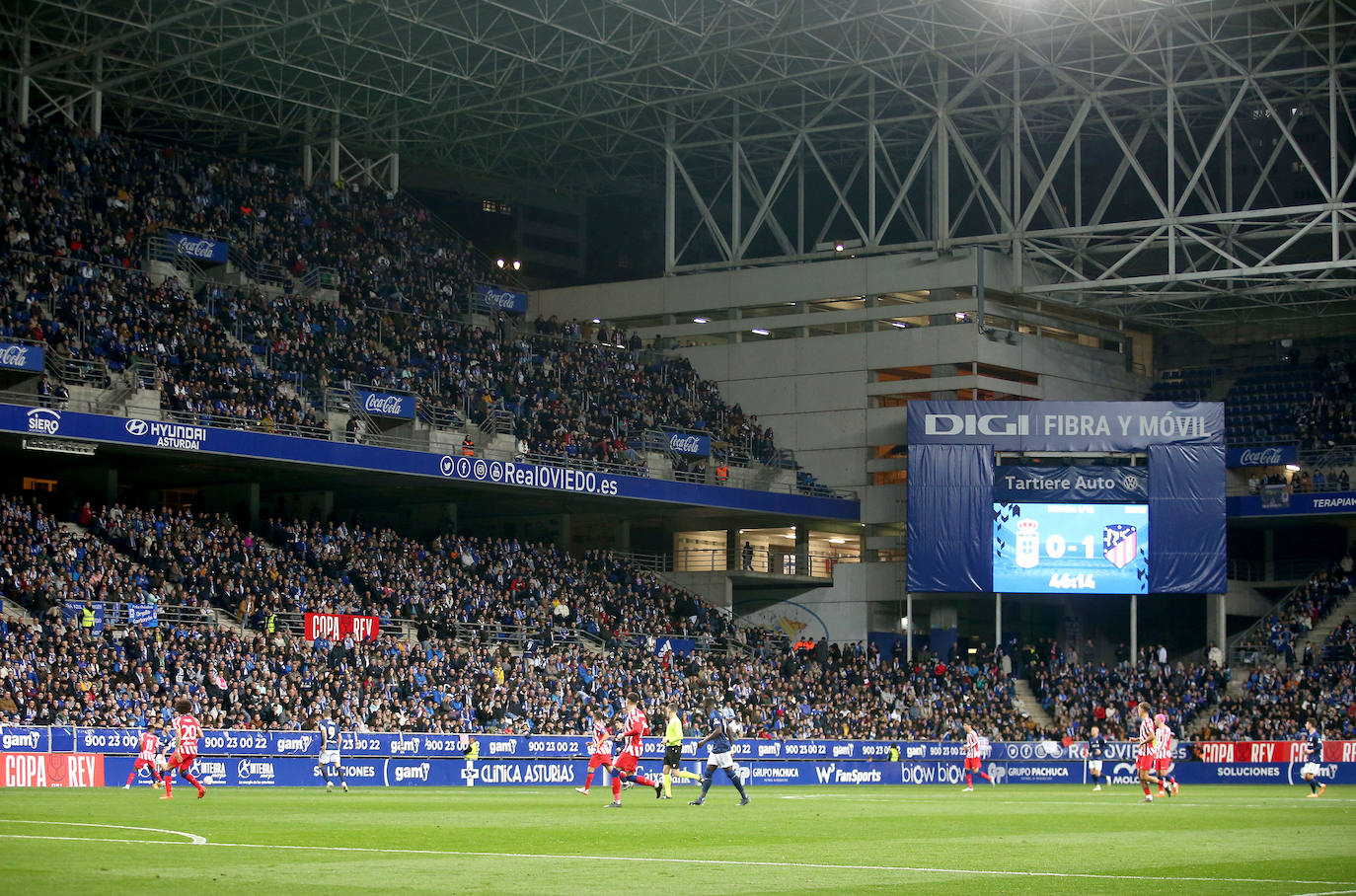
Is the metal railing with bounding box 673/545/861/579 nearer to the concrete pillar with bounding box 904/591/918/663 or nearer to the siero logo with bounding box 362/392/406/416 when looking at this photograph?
the concrete pillar with bounding box 904/591/918/663

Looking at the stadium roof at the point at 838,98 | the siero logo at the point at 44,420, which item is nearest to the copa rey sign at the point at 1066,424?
the stadium roof at the point at 838,98

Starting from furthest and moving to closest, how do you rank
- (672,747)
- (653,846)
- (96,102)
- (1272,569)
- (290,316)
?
1. (1272,569)
2. (96,102)
3. (290,316)
4. (672,747)
5. (653,846)

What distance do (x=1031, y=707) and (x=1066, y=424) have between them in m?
9.86

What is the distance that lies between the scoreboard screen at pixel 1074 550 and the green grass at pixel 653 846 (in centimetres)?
2730

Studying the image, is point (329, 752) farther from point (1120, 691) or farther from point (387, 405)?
point (1120, 691)

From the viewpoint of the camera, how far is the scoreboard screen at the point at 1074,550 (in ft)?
200

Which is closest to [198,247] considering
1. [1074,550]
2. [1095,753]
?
[1074,550]

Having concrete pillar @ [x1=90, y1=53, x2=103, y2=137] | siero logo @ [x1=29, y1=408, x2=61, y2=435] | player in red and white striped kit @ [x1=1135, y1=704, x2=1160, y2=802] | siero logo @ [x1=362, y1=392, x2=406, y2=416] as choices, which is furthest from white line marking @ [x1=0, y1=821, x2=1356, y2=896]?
concrete pillar @ [x1=90, y1=53, x2=103, y2=137]

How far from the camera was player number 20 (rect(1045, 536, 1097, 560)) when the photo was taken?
200ft

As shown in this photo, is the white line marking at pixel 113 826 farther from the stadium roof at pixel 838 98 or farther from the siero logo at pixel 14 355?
the stadium roof at pixel 838 98

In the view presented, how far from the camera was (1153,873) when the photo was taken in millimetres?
17391

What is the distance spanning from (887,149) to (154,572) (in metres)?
37.3

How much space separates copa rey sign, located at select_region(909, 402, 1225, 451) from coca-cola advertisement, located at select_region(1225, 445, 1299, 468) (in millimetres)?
3631

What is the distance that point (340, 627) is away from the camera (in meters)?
48.6
